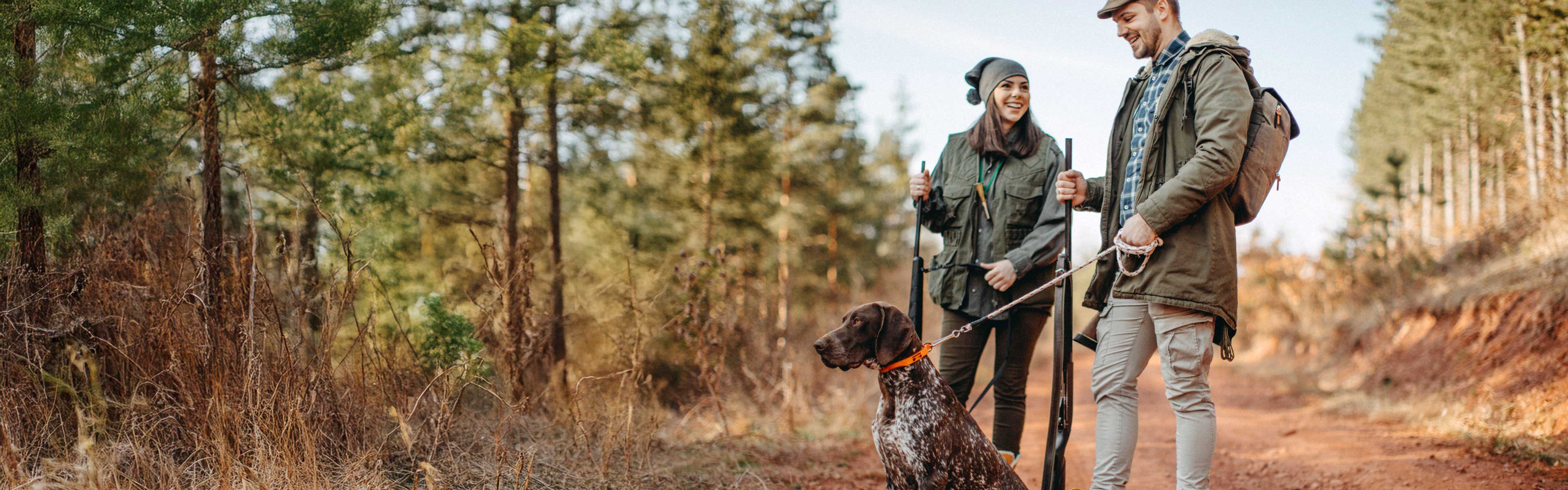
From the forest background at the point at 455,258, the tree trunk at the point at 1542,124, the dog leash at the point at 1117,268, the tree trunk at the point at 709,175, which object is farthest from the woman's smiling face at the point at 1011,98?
the tree trunk at the point at 1542,124

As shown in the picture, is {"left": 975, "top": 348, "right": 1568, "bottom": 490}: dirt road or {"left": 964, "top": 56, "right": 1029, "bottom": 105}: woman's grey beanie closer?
{"left": 964, "top": 56, "right": 1029, "bottom": 105}: woman's grey beanie

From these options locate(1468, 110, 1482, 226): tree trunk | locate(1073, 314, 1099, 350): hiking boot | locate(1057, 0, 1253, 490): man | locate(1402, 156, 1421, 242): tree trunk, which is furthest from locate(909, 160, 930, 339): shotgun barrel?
locate(1468, 110, 1482, 226): tree trunk

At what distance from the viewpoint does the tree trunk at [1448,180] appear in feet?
82.2

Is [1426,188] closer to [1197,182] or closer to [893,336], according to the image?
[1197,182]

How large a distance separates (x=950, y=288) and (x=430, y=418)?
2572 mm

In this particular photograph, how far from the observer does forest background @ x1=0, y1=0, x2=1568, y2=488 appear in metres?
3.56

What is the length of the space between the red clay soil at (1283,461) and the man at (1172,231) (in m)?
2.11

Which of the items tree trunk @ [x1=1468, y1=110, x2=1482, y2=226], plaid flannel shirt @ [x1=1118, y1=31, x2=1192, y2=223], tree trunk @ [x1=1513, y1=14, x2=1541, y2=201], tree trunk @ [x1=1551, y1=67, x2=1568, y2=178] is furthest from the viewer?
tree trunk @ [x1=1468, y1=110, x2=1482, y2=226]

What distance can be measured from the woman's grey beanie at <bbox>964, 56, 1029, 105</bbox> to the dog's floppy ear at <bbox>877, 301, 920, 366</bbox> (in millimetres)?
1263

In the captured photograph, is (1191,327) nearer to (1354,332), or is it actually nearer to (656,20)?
→ (656,20)

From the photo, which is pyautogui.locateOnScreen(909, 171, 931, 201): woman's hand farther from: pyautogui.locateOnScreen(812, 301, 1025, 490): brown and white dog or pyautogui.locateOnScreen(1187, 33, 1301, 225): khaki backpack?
pyautogui.locateOnScreen(1187, 33, 1301, 225): khaki backpack

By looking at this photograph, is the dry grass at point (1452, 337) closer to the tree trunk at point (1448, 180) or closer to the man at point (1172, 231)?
the man at point (1172, 231)

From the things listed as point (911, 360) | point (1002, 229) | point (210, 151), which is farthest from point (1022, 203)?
point (210, 151)

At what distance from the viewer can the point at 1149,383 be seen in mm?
14156
